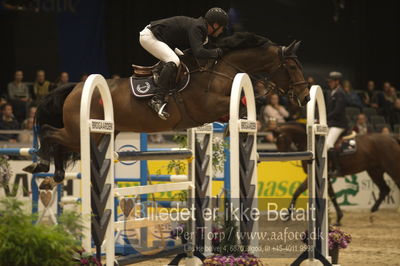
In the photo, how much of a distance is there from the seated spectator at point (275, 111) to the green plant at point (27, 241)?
9577 millimetres

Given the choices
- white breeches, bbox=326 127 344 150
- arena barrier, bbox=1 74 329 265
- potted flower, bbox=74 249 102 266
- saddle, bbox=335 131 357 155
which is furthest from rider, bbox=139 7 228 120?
saddle, bbox=335 131 357 155

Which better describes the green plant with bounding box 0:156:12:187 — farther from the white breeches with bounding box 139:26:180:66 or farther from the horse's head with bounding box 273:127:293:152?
the horse's head with bounding box 273:127:293:152

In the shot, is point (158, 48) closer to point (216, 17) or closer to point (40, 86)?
point (216, 17)

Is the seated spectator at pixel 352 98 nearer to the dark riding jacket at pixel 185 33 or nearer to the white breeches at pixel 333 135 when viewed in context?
the white breeches at pixel 333 135

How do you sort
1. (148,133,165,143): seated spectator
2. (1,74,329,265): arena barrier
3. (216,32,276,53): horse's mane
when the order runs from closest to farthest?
(1,74,329,265): arena barrier
(216,32,276,53): horse's mane
(148,133,165,143): seated spectator

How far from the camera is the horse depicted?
17.1 ft

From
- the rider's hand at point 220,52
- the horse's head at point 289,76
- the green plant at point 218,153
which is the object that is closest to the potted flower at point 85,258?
the rider's hand at point 220,52

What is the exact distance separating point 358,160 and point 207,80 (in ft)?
18.1

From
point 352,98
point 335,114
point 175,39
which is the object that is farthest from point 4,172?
point 352,98

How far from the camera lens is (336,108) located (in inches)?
386

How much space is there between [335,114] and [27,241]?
7717 mm

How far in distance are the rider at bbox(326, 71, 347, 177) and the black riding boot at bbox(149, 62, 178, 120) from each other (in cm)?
479

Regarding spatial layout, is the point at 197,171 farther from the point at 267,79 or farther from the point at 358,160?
the point at 358,160

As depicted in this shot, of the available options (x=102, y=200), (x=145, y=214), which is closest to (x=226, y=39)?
(x=145, y=214)
